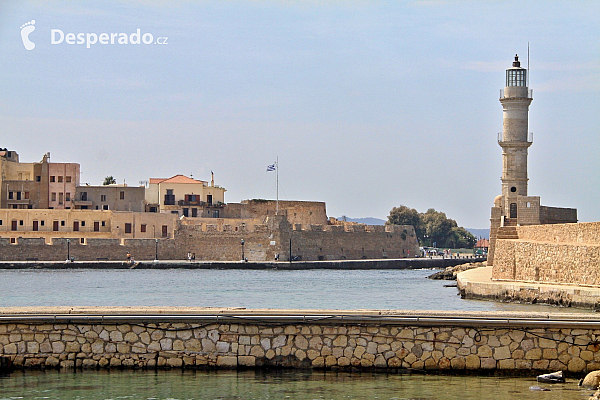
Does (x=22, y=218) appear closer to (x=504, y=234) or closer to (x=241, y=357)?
(x=504, y=234)

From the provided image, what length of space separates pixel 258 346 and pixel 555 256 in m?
13.3

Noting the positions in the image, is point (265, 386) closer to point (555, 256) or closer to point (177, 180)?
point (555, 256)

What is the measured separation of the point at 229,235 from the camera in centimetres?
5369

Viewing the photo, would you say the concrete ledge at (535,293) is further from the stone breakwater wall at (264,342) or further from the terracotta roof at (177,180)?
the terracotta roof at (177,180)

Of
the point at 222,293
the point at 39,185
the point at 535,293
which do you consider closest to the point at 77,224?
the point at 39,185

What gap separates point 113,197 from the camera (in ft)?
185

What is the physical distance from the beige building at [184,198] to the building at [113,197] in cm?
149

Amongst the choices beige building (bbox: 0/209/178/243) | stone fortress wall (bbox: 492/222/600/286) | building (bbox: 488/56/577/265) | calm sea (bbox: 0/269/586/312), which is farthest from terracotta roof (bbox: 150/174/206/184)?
stone fortress wall (bbox: 492/222/600/286)

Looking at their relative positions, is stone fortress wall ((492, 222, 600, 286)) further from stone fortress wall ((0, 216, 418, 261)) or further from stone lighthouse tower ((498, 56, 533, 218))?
stone fortress wall ((0, 216, 418, 261))

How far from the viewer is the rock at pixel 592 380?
9.57 metres

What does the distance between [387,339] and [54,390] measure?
10.9ft

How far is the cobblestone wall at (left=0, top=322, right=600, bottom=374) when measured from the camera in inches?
400

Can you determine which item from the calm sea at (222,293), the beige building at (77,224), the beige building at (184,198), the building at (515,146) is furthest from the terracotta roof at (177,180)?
the building at (515,146)

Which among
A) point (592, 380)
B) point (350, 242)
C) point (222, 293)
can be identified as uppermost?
point (350, 242)
